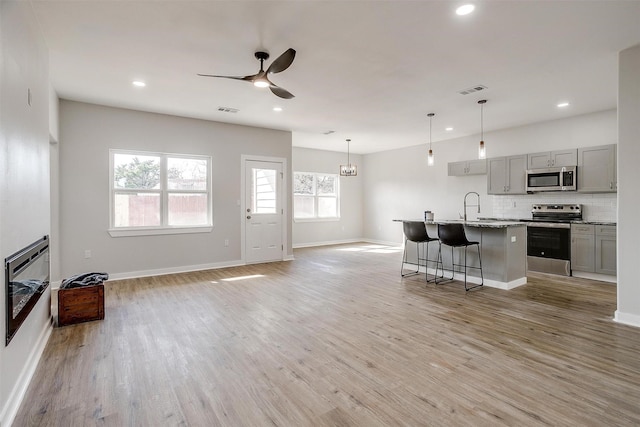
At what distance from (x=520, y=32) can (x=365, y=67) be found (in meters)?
1.53

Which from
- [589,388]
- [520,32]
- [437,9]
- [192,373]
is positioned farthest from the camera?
[520,32]

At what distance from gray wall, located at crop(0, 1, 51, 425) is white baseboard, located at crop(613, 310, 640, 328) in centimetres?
510

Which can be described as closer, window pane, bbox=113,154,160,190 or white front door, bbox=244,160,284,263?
window pane, bbox=113,154,160,190

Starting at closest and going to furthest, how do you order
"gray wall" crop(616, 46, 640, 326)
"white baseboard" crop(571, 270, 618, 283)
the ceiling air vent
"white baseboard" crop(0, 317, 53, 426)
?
"white baseboard" crop(0, 317, 53, 426)
"gray wall" crop(616, 46, 640, 326)
the ceiling air vent
"white baseboard" crop(571, 270, 618, 283)

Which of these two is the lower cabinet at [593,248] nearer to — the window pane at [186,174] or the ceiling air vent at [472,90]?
the ceiling air vent at [472,90]

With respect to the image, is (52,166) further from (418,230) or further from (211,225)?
(418,230)

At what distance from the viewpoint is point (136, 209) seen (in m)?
A: 5.52

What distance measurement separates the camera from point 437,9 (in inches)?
104

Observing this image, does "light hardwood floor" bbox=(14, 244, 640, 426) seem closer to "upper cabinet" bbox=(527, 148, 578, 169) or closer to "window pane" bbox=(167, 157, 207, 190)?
"window pane" bbox=(167, 157, 207, 190)

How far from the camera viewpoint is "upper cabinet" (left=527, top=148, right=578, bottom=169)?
5648mm

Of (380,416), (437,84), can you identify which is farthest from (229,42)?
(380,416)

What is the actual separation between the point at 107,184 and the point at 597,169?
799 centimetres

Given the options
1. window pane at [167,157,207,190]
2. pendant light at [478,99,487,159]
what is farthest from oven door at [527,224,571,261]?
window pane at [167,157,207,190]

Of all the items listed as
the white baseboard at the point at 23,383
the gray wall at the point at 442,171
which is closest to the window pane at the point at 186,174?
the white baseboard at the point at 23,383
